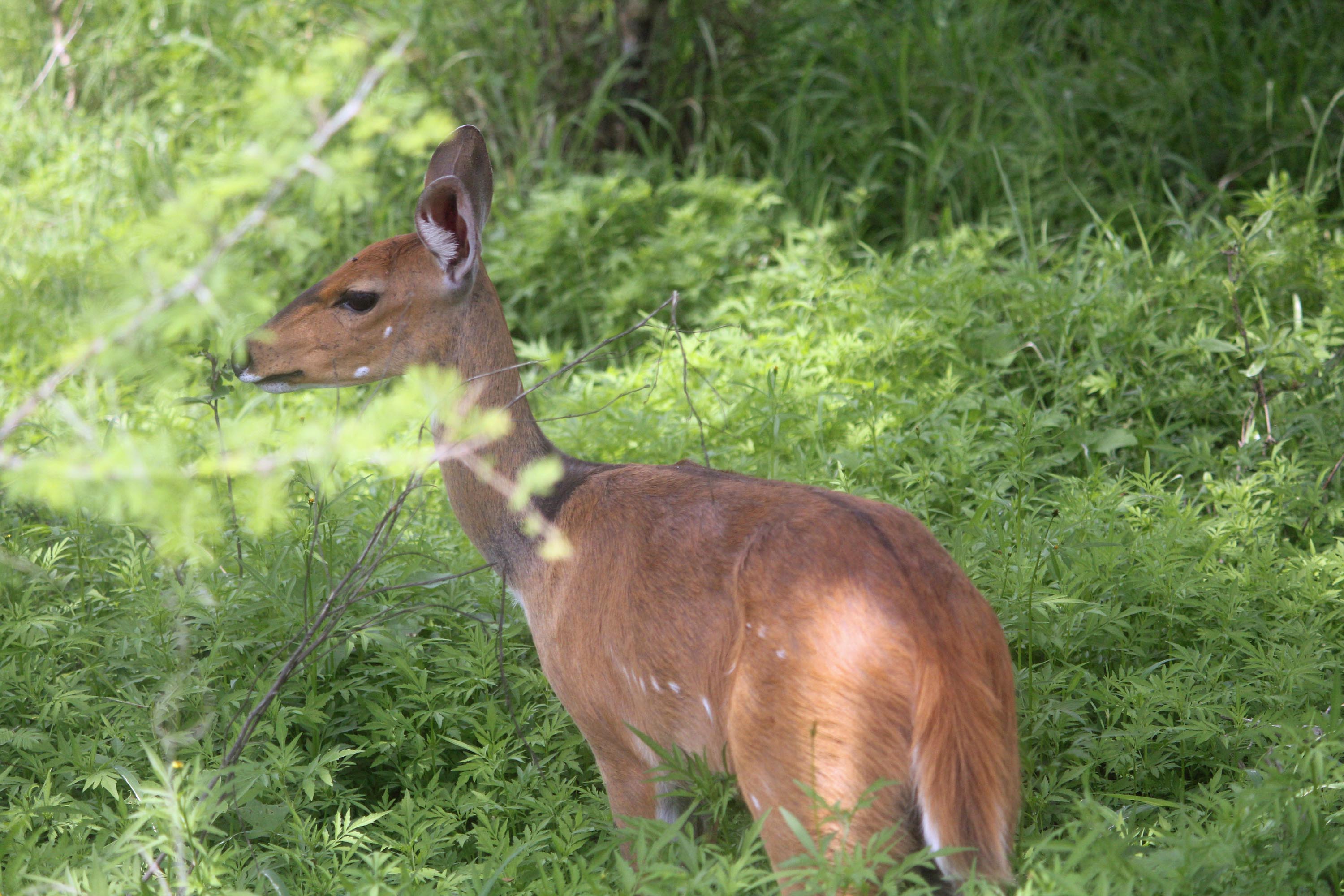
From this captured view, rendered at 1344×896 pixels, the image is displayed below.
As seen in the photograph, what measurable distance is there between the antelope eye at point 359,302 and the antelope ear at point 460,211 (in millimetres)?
206

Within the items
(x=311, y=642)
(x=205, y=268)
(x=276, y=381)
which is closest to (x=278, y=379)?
(x=276, y=381)

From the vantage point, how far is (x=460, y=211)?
10.2 ft

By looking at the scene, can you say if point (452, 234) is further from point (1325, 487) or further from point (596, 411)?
point (1325, 487)

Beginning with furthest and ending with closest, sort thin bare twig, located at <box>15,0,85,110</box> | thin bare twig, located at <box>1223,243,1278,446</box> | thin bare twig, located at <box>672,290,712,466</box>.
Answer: thin bare twig, located at <box>15,0,85,110</box> < thin bare twig, located at <box>1223,243,1278,446</box> < thin bare twig, located at <box>672,290,712,466</box>

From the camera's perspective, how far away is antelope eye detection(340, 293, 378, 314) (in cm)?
324

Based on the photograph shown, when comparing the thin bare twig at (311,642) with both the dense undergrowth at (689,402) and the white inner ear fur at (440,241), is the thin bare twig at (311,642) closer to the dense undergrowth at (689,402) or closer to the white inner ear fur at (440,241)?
the dense undergrowth at (689,402)

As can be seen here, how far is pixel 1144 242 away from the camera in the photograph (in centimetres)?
530

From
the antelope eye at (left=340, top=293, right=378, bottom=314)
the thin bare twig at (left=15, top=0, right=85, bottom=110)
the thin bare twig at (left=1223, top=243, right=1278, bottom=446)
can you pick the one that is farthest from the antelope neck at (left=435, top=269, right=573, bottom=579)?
the thin bare twig at (left=15, top=0, right=85, bottom=110)

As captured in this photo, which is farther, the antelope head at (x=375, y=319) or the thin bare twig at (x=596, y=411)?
the antelope head at (x=375, y=319)

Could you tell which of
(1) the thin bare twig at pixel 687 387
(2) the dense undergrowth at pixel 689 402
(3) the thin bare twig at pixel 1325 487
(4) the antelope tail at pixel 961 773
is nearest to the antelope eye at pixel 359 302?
(2) the dense undergrowth at pixel 689 402

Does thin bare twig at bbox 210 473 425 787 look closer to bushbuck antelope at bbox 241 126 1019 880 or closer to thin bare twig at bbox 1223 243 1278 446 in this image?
bushbuck antelope at bbox 241 126 1019 880

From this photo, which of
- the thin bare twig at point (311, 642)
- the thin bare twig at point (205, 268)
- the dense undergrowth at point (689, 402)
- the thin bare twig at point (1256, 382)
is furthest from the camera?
the thin bare twig at point (1256, 382)

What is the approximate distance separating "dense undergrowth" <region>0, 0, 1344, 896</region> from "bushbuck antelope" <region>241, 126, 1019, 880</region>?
16 centimetres

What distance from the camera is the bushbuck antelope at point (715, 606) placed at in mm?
2311
